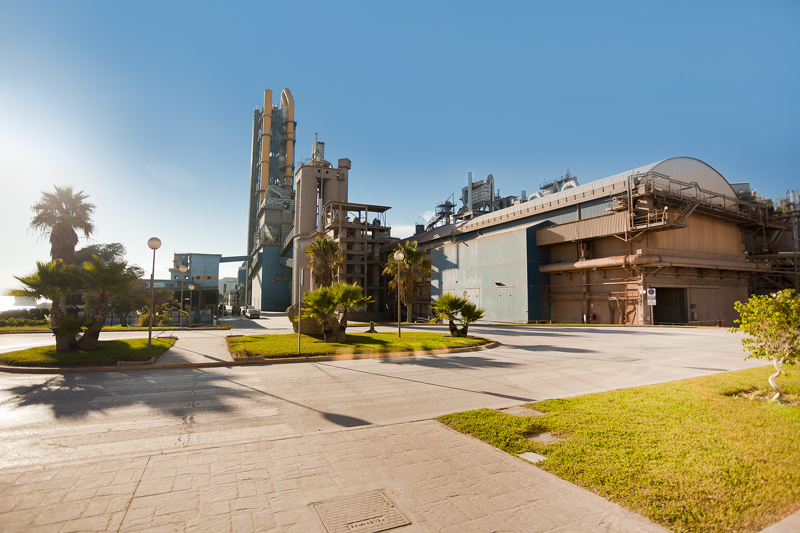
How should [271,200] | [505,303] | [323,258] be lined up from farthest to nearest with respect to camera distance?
[271,200]
[505,303]
[323,258]

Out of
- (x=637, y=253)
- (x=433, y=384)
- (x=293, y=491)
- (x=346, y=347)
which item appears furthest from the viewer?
(x=637, y=253)

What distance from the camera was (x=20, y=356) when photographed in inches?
477

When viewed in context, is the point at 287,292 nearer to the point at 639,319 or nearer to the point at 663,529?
the point at 639,319

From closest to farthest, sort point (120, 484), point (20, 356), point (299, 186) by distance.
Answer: point (120, 484), point (20, 356), point (299, 186)

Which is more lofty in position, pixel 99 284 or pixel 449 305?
pixel 99 284

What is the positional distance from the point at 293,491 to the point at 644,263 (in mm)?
36899

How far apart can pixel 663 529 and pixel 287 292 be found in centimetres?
8893

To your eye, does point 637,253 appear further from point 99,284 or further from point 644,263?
point 99,284

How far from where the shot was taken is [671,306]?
3912cm

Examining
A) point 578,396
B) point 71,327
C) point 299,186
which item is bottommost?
point 578,396

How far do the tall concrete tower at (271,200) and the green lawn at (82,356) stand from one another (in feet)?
243

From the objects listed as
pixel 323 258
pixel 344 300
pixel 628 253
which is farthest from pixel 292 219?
pixel 344 300

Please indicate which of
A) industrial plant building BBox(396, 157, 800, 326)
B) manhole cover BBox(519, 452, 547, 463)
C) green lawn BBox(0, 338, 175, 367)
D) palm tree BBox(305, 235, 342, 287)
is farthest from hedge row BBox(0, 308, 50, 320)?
manhole cover BBox(519, 452, 547, 463)

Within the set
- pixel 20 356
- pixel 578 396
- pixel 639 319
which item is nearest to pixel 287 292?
pixel 639 319
